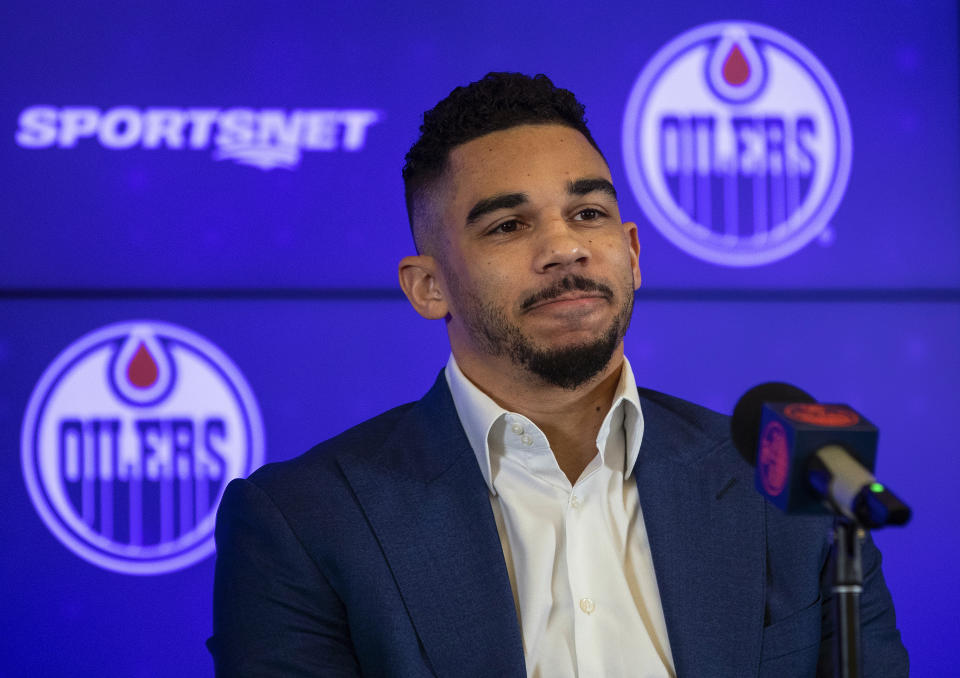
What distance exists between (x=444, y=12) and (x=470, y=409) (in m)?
1.24

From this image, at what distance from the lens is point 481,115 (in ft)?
6.05

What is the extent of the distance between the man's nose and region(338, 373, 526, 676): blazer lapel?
352 millimetres

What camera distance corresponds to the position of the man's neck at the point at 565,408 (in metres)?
1.79

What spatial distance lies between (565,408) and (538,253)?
0.31 metres

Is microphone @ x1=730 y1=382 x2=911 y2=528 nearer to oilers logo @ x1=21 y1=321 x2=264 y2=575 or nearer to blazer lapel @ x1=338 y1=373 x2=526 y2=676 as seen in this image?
blazer lapel @ x1=338 y1=373 x2=526 y2=676

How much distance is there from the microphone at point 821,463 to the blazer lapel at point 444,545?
616mm

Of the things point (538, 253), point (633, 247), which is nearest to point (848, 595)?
point (538, 253)

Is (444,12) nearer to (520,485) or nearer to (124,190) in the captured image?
(124,190)

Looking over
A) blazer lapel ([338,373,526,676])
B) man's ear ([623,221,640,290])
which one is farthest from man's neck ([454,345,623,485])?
man's ear ([623,221,640,290])

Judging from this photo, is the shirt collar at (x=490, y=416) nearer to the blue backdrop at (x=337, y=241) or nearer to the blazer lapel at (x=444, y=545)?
the blazer lapel at (x=444, y=545)

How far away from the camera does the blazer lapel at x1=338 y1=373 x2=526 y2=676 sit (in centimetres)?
156

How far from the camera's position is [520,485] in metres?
1.73

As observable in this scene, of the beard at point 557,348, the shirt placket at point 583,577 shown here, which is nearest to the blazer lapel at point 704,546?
the shirt placket at point 583,577

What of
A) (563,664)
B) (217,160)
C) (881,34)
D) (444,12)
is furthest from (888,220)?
(217,160)
